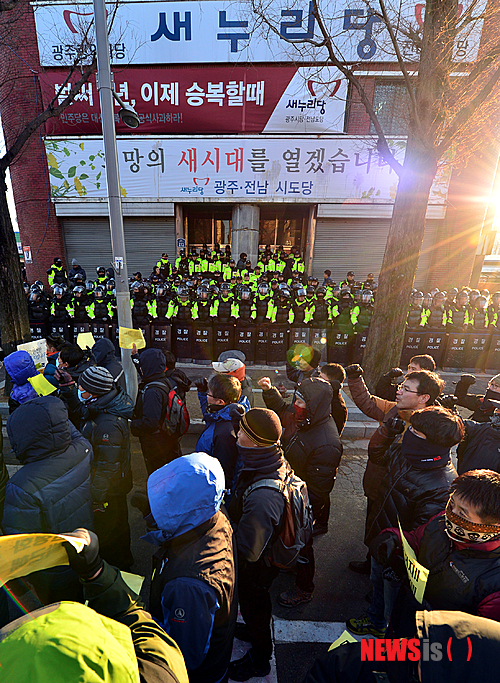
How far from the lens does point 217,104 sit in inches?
523

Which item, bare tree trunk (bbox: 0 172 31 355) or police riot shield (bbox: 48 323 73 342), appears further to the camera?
police riot shield (bbox: 48 323 73 342)

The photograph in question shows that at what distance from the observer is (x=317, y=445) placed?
316cm

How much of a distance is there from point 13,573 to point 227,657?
1.26 meters

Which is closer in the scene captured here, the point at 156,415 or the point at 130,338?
the point at 156,415

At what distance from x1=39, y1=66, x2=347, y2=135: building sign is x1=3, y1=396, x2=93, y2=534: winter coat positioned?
14.5m

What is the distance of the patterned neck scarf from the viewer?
1.63 metres

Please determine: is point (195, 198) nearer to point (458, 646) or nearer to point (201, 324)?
point (201, 324)

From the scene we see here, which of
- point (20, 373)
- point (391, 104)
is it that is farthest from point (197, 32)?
point (20, 373)

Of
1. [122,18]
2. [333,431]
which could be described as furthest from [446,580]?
[122,18]

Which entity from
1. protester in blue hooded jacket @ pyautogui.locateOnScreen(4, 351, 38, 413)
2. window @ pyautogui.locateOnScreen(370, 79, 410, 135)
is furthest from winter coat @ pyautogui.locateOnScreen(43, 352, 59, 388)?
window @ pyautogui.locateOnScreen(370, 79, 410, 135)

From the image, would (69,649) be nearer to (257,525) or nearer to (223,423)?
(257,525)

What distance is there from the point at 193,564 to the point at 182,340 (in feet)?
23.6

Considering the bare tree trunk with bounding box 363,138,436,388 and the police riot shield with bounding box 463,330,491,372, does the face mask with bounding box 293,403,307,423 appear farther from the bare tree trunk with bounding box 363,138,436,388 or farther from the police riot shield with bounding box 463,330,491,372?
the police riot shield with bounding box 463,330,491,372

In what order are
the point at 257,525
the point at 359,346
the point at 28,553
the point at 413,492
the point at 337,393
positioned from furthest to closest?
the point at 359,346 < the point at 337,393 < the point at 413,492 < the point at 257,525 < the point at 28,553
